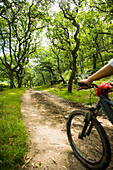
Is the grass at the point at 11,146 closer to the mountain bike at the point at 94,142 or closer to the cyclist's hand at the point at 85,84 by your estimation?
the mountain bike at the point at 94,142

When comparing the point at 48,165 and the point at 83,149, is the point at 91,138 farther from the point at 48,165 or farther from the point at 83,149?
the point at 48,165

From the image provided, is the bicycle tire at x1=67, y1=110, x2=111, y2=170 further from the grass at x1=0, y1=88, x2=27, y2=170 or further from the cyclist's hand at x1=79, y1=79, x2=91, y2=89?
the grass at x1=0, y1=88, x2=27, y2=170

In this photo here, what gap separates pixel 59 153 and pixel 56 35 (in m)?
17.7

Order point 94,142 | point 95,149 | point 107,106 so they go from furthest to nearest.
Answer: point 94,142
point 95,149
point 107,106

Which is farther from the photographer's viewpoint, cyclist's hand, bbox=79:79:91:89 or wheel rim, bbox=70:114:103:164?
wheel rim, bbox=70:114:103:164

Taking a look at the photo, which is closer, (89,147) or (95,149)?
(95,149)

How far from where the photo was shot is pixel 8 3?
32.3 feet

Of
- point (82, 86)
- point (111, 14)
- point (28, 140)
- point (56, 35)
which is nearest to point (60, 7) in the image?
point (56, 35)

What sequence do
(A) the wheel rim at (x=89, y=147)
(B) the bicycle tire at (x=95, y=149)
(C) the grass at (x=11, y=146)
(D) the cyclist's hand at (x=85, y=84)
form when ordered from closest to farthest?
(B) the bicycle tire at (x=95, y=149) → (D) the cyclist's hand at (x=85, y=84) → (C) the grass at (x=11, y=146) → (A) the wheel rim at (x=89, y=147)

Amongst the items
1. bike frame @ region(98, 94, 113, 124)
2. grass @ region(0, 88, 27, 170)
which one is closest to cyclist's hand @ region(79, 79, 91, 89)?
bike frame @ region(98, 94, 113, 124)

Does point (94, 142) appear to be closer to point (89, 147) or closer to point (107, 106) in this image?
point (89, 147)

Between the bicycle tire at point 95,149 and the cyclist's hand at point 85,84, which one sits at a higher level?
the cyclist's hand at point 85,84

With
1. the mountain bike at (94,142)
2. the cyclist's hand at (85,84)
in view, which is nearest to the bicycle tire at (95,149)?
the mountain bike at (94,142)

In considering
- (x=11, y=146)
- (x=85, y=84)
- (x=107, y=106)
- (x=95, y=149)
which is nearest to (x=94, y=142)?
(x=95, y=149)
